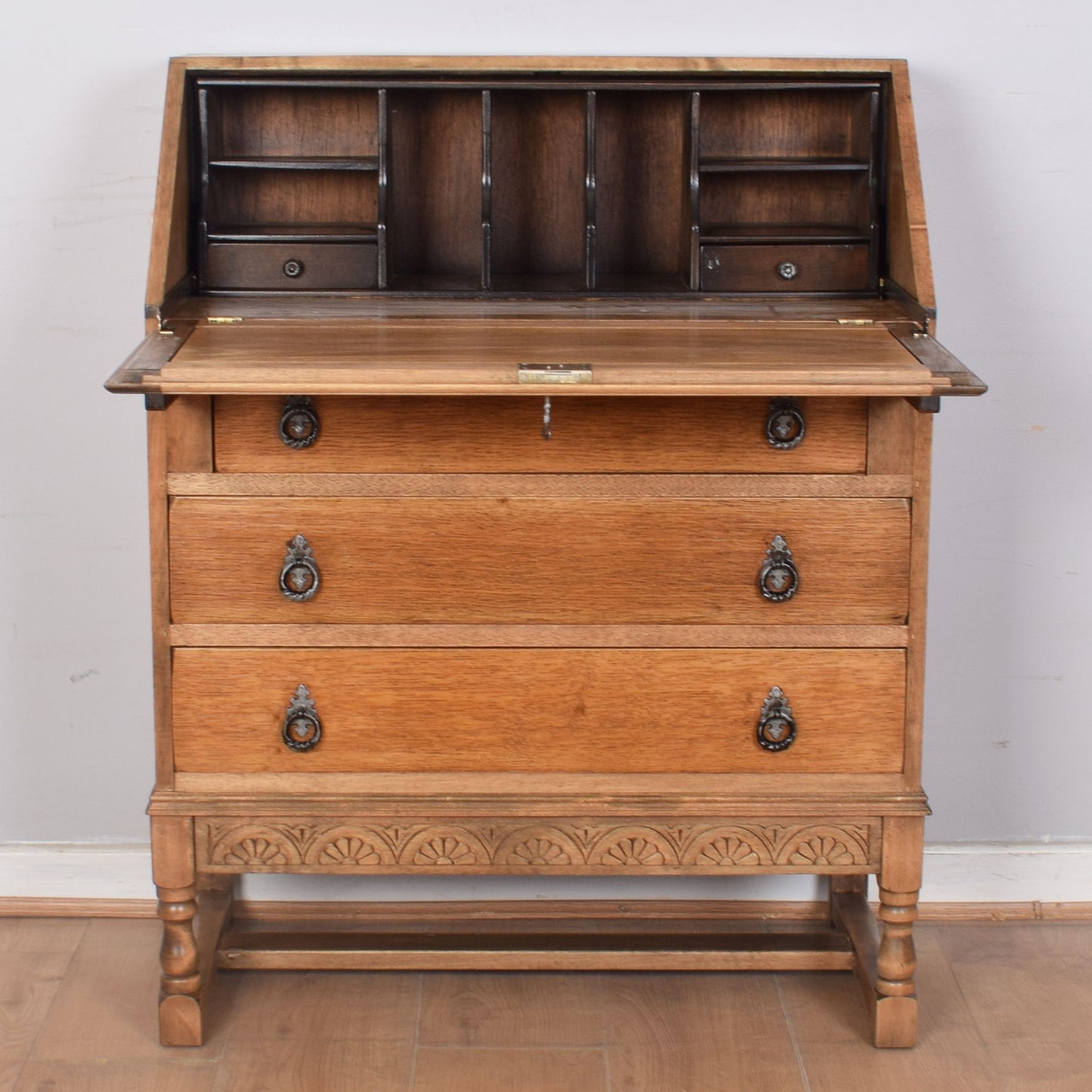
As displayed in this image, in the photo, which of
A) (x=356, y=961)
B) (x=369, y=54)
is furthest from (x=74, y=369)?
(x=356, y=961)

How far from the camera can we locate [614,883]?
3229mm

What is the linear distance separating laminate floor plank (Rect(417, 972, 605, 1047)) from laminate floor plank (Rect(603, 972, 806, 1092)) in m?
0.04

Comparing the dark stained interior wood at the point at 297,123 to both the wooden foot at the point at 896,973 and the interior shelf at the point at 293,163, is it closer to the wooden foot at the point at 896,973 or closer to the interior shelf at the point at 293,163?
the interior shelf at the point at 293,163

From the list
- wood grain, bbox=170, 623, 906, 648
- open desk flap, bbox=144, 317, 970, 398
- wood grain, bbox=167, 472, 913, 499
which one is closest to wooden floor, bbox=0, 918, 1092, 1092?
wood grain, bbox=170, 623, 906, 648

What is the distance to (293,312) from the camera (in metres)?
2.61

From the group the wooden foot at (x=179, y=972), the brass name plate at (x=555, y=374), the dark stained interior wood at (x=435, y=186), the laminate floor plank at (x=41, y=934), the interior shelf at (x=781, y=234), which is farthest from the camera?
the laminate floor plank at (x=41, y=934)

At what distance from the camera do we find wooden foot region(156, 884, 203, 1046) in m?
2.66

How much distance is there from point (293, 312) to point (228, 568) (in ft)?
1.43

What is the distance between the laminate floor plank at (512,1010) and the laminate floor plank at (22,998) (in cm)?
68

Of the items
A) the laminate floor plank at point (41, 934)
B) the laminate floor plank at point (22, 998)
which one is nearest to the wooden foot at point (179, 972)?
the laminate floor plank at point (22, 998)

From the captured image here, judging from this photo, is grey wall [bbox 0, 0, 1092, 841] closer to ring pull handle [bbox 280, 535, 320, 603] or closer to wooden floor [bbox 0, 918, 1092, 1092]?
wooden floor [bbox 0, 918, 1092, 1092]

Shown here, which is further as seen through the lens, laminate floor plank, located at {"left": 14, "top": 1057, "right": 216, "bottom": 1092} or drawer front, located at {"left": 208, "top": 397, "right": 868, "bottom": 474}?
laminate floor plank, located at {"left": 14, "top": 1057, "right": 216, "bottom": 1092}

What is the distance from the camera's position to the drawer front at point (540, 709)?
8.34ft

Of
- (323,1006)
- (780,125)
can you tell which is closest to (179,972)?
(323,1006)
